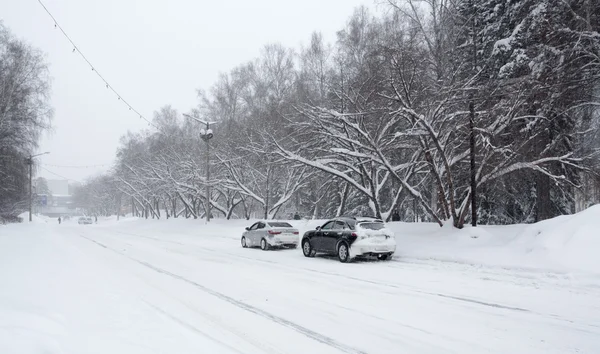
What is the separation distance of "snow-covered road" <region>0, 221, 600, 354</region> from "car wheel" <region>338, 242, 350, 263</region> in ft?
5.85

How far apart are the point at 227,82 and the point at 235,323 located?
156ft

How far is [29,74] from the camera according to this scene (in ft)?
120

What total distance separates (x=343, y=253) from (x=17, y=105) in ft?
111

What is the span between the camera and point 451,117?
1828 centimetres

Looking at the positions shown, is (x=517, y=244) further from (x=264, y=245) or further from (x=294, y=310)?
(x=264, y=245)

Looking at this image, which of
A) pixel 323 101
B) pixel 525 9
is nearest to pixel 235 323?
pixel 525 9

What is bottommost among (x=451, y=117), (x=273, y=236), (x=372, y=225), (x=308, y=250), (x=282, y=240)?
(x=308, y=250)

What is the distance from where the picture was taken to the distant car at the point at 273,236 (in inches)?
803

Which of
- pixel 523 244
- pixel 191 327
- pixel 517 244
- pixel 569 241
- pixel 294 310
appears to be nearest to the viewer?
pixel 191 327

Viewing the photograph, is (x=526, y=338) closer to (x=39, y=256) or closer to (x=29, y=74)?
(x=39, y=256)

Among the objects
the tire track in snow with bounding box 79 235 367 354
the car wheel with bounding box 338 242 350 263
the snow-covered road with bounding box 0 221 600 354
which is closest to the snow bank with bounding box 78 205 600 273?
the snow-covered road with bounding box 0 221 600 354

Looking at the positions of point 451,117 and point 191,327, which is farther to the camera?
point 451,117

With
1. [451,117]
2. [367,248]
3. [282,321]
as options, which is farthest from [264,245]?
[282,321]

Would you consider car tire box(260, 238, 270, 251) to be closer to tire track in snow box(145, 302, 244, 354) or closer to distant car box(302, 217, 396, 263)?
distant car box(302, 217, 396, 263)
